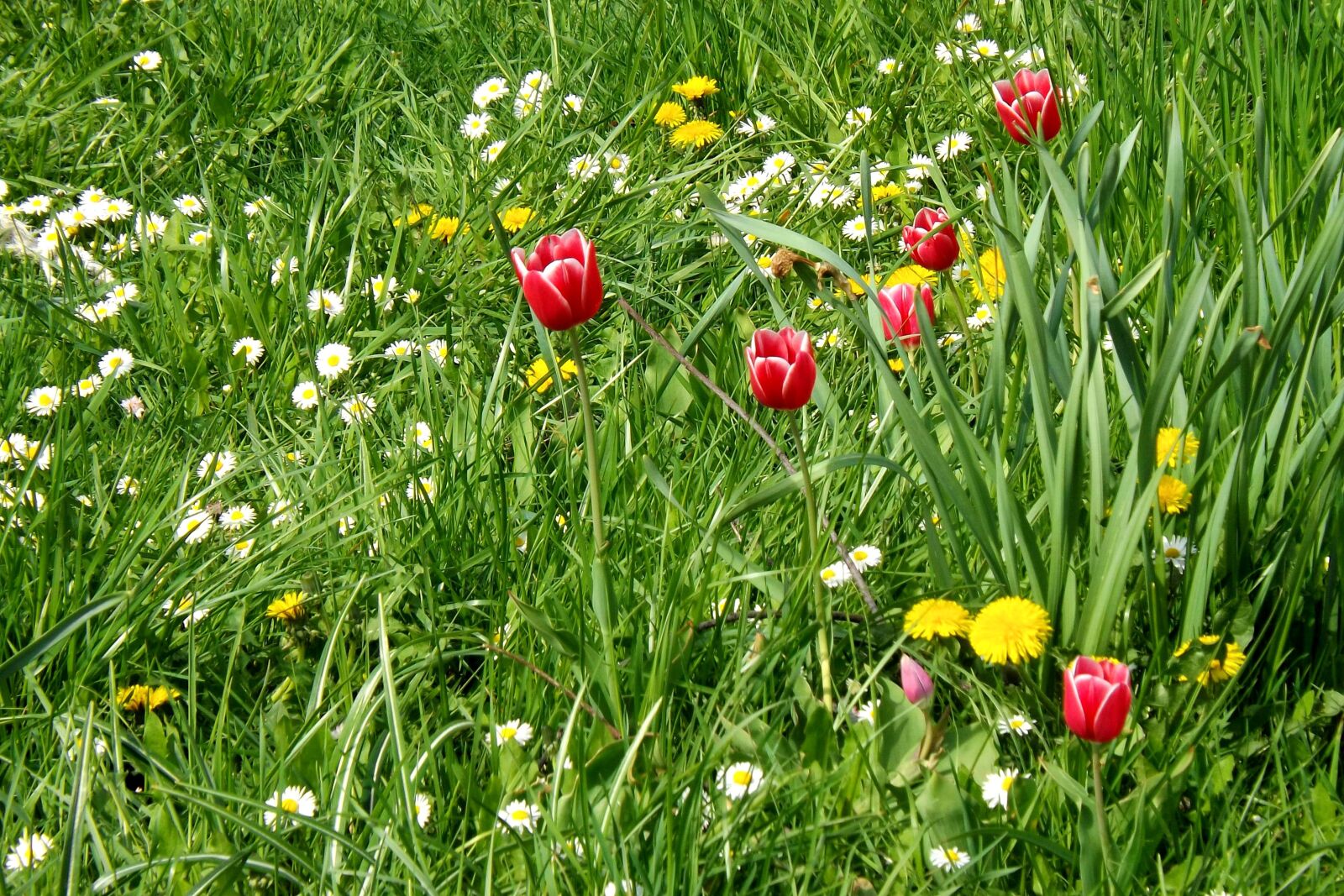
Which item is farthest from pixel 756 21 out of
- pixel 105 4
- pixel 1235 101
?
pixel 105 4

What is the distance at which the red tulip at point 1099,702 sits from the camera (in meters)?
1.16

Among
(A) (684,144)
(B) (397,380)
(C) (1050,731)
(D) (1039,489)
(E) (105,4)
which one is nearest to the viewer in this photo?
(C) (1050,731)

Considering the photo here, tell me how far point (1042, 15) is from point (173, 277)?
2.04 metres

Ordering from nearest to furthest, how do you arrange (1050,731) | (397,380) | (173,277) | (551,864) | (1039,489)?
(551,864) → (1050,731) → (1039,489) → (397,380) → (173,277)

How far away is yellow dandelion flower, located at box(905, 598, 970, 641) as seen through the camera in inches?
59.6

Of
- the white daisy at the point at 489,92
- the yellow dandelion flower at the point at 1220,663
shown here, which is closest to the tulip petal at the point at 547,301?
the yellow dandelion flower at the point at 1220,663

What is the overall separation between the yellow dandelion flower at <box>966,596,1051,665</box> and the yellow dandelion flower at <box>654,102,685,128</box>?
1.81 meters

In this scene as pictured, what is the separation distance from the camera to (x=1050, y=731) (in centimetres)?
156

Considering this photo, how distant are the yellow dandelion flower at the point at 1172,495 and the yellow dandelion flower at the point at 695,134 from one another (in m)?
1.62

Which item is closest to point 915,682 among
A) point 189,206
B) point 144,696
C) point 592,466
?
point 592,466

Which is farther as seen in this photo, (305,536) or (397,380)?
(397,380)

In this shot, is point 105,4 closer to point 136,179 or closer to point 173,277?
point 136,179

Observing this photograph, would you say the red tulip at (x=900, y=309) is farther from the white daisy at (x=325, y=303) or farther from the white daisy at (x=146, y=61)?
the white daisy at (x=146, y=61)

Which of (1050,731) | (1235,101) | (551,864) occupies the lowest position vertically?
(1050,731)
